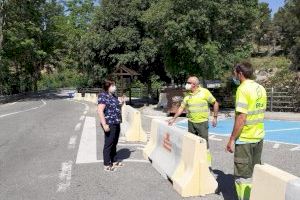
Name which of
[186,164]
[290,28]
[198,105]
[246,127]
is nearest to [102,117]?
[198,105]

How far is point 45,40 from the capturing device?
218 feet

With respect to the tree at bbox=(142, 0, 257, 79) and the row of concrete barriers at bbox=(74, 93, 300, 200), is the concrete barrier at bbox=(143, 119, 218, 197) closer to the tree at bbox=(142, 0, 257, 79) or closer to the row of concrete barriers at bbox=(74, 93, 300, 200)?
the row of concrete barriers at bbox=(74, 93, 300, 200)

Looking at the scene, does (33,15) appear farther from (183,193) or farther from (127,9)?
(183,193)

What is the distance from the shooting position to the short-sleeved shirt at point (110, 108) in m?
8.78

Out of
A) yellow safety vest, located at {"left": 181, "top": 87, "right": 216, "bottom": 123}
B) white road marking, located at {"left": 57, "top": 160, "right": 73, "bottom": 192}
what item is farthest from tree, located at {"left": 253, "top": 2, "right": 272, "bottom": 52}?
yellow safety vest, located at {"left": 181, "top": 87, "right": 216, "bottom": 123}

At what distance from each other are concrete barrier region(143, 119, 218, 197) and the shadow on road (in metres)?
0.21

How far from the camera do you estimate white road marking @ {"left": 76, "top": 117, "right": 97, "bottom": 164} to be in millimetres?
10078

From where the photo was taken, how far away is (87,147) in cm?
1187

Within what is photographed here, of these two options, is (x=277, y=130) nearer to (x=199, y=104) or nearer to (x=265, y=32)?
(x=199, y=104)

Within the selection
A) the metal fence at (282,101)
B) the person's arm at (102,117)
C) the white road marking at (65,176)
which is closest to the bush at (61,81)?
the metal fence at (282,101)

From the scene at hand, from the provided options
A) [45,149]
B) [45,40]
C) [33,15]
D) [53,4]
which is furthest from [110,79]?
[53,4]

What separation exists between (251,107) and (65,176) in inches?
161

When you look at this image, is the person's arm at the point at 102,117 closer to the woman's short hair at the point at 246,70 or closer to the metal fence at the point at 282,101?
the woman's short hair at the point at 246,70

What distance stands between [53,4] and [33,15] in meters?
27.8
